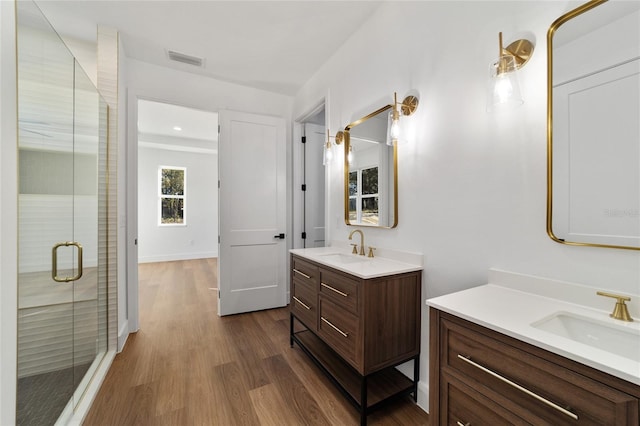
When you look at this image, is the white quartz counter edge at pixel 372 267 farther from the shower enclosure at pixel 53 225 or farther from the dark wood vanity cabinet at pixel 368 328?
the shower enclosure at pixel 53 225

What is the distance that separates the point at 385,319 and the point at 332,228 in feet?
4.17

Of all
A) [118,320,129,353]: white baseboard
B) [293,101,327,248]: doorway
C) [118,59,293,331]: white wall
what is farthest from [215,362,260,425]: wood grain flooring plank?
[293,101,327,248]: doorway

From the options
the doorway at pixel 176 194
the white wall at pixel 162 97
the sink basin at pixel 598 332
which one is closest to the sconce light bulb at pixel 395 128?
the sink basin at pixel 598 332

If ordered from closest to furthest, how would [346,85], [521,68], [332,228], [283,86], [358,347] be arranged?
[521,68] < [358,347] < [346,85] < [332,228] < [283,86]

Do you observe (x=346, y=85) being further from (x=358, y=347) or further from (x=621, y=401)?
(x=621, y=401)

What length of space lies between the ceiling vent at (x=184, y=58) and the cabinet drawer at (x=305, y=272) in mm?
2285

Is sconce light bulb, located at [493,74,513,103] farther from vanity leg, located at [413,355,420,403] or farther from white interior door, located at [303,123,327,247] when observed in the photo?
white interior door, located at [303,123,327,247]

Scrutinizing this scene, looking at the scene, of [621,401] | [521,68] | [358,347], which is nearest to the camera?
[621,401]

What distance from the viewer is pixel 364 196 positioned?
86.3 inches

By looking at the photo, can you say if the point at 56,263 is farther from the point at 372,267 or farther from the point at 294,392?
the point at 372,267

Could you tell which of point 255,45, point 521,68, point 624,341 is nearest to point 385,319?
point 624,341

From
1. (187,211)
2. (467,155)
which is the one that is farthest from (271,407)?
(187,211)

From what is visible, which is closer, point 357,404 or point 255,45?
point 357,404

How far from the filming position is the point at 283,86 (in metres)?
3.30
